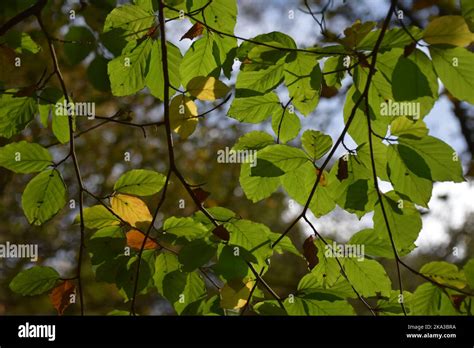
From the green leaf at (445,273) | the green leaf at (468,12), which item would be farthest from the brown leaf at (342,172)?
the green leaf at (468,12)

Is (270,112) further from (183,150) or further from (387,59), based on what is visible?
(183,150)

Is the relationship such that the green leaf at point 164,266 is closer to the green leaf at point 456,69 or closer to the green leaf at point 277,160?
the green leaf at point 277,160

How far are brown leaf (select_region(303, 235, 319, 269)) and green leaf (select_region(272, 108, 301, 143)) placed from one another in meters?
0.21

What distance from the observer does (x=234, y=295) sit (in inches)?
40.7

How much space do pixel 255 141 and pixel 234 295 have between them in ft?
1.00

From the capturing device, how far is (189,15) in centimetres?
114

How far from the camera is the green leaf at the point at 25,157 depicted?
1.16m

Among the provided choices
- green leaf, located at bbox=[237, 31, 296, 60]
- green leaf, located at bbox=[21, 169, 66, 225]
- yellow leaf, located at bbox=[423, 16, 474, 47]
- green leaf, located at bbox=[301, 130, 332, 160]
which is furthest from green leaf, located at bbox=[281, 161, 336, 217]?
green leaf, located at bbox=[21, 169, 66, 225]

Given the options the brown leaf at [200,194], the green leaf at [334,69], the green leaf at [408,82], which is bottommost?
the brown leaf at [200,194]

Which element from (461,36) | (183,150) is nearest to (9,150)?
(461,36)

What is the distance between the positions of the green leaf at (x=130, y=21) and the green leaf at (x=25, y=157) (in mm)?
289

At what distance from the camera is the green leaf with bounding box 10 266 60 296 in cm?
114
